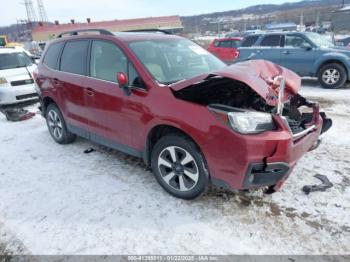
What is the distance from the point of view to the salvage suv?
261cm

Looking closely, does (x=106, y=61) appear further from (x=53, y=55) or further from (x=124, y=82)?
(x=53, y=55)

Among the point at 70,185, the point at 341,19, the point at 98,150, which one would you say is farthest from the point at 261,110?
the point at 341,19

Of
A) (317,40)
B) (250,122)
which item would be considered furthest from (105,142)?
(317,40)

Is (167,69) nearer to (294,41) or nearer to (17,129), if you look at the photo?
(17,129)

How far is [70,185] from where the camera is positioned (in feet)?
11.9

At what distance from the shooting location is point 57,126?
5.06 m

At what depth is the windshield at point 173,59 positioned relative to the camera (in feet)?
11.1

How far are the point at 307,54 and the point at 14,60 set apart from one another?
358 inches

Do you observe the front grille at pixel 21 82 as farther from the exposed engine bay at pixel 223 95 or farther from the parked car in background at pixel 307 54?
the parked car in background at pixel 307 54

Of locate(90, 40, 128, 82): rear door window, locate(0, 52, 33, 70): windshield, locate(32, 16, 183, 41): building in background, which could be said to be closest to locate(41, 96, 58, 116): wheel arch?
locate(90, 40, 128, 82): rear door window

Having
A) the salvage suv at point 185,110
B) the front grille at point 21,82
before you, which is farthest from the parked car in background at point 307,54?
the front grille at point 21,82

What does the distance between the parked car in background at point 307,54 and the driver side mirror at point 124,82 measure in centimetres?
737

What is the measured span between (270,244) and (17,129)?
579cm

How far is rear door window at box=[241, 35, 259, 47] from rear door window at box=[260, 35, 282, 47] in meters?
0.35
